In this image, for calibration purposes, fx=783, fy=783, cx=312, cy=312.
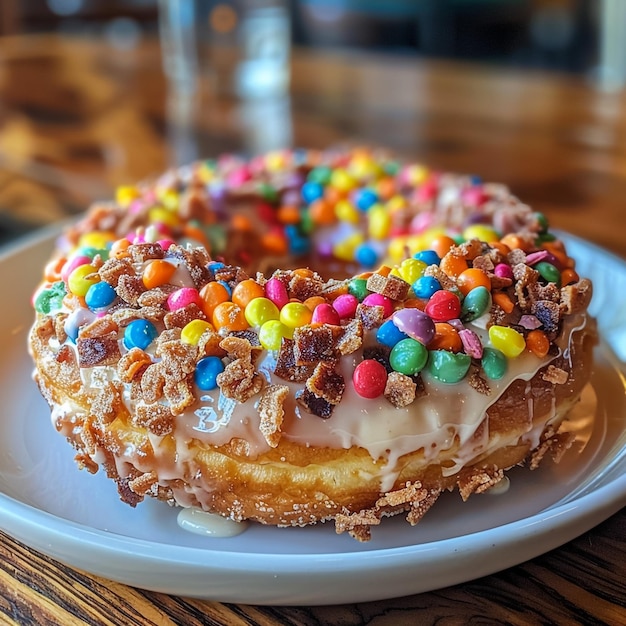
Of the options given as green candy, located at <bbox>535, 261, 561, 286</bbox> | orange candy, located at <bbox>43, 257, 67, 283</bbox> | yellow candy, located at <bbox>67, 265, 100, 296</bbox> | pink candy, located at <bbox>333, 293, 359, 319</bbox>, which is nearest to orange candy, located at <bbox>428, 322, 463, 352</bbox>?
pink candy, located at <bbox>333, 293, 359, 319</bbox>

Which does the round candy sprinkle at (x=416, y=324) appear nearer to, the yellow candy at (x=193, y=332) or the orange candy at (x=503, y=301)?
the orange candy at (x=503, y=301)

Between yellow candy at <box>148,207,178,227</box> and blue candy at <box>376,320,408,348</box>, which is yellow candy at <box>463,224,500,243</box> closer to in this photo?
blue candy at <box>376,320,408,348</box>

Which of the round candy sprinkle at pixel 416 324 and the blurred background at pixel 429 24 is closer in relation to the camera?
the round candy sprinkle at pixel 416 324

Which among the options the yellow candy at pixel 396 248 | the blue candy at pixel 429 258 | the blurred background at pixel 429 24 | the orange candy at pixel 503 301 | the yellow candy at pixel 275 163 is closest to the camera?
the orange candy at pixel 503 301

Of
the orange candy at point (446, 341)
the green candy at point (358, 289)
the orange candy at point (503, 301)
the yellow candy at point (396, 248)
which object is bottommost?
the yellow candy at point (396, 248)

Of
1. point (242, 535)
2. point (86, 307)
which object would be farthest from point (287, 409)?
point (86, 307)

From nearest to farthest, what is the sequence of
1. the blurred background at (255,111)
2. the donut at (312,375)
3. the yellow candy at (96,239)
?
the donut at (312,375), the yellow candy at (96,239), the blurred background at (255,111)

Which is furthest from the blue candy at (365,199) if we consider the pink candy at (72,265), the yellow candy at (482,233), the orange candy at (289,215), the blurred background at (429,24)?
the blurred background at (429,24)

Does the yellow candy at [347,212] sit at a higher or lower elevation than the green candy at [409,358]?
lower
